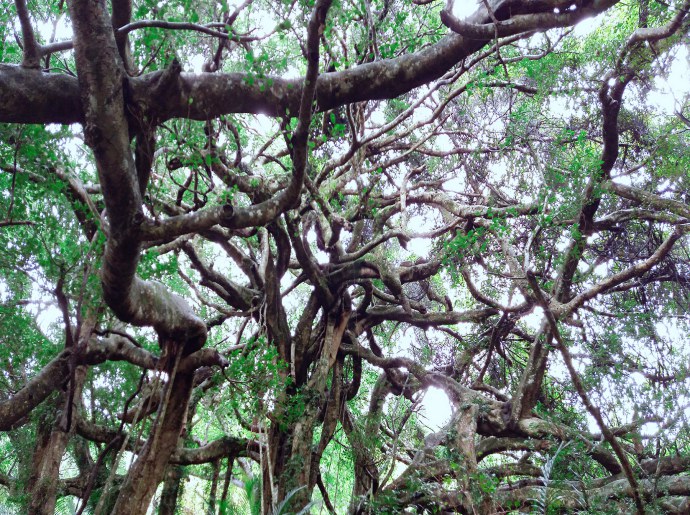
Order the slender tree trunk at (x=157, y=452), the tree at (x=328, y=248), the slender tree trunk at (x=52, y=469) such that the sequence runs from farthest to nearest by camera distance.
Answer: the slender tree trunk at (x=157, y=452) < the slender tree trunk at (x=52, y=469) < the tree at (x=328, y=248)

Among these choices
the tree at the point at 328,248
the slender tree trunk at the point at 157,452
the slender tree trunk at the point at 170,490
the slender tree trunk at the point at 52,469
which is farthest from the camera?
the slender tree trunk at the point at 170,490

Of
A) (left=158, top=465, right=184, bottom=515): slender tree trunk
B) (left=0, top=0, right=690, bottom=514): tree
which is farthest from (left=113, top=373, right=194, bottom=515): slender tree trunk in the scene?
(left=158, top=465, right=184, bottom=515): slender tree trunk

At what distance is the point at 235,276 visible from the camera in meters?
9.06

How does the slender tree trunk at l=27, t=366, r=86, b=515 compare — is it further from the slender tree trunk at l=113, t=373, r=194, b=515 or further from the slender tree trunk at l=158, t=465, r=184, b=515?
the slender tree trunk at l=158, t=465, r=184, b=515

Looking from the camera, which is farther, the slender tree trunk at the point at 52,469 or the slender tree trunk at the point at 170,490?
the slender tree trunk at the point at 170,490

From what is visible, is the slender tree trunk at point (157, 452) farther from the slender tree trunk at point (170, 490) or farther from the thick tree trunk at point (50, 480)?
the slender tree trunk at point (170, 490)

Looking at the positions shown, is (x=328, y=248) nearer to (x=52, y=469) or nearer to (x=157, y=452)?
(x=157, y=452)

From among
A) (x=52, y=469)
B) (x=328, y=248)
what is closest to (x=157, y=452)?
(x=52, y=469)

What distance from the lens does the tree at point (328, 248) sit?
3242mm

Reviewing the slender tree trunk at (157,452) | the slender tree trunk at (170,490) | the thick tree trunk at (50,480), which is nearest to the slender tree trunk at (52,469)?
the thick tree trunk at (50,480)

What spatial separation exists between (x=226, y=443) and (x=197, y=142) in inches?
147

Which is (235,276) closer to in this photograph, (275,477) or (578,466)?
(275,477)

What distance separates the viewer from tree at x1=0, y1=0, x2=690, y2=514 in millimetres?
3242

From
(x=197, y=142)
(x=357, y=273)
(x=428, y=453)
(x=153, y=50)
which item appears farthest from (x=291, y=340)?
(x=153, y=50)
